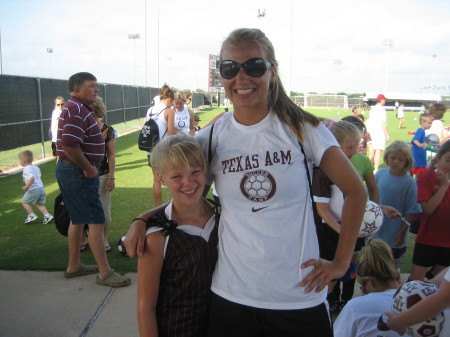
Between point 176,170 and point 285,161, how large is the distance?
51 centimetres

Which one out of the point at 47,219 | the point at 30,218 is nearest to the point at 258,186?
the point at 47,219

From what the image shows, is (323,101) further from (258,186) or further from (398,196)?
(258,186)

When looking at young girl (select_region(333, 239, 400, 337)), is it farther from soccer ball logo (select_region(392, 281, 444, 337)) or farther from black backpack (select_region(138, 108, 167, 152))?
black backpack (select_region(138, 108, 167, 152))

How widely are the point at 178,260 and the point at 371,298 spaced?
1.15 metres

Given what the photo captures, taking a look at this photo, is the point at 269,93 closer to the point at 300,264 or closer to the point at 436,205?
the point at 300,264

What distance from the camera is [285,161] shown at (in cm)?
160

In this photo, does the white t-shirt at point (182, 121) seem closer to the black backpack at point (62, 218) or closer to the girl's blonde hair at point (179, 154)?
the black backpack at point (62, 218)

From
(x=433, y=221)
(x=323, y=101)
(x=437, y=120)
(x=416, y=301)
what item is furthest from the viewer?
(x=323, y=101)

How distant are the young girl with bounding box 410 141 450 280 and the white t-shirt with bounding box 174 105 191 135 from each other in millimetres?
3993

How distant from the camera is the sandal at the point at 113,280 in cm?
383

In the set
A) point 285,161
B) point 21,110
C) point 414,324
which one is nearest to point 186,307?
point 285,161

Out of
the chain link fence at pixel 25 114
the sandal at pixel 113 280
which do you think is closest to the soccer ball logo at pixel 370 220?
the sandal at pixel 113 280

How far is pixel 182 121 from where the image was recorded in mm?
6473

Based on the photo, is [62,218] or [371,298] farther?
[62,218]
